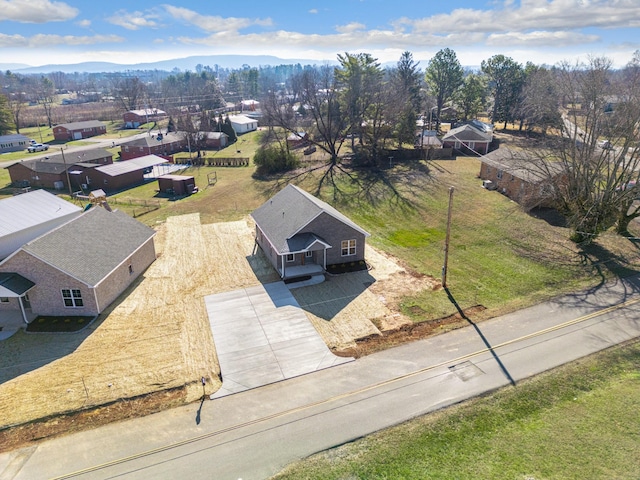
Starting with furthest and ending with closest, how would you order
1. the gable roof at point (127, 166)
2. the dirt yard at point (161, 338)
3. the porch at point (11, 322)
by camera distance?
the gable roof at point (127, 166) → the porch at point (11, 322) → the dirt yard at point (161, 338)

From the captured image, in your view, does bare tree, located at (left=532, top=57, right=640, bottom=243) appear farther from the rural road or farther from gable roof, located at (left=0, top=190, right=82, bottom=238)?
gable roof, located at (left=0, top=190, right=82, bottom=238)

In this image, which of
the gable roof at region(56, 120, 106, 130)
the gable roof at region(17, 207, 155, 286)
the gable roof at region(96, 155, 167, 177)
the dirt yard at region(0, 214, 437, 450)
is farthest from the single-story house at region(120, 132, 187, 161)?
the dirt yard at region(0, 214, 437, 450)

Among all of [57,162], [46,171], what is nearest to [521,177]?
[57,162]

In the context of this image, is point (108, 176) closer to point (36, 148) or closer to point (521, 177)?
point (36, 148)

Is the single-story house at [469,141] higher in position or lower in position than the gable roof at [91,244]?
higher

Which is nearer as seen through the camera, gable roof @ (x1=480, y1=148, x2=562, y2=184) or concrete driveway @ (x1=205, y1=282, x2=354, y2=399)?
concrete driveway @ (x1=205, y1=282, x2=354, y2=399)

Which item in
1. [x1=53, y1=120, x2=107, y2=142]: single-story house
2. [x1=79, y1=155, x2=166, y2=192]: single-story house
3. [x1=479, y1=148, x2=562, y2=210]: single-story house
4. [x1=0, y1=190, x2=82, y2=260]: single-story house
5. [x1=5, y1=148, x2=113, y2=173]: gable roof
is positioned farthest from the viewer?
[x1=53, y1=120, x2=107, y2=142]: single-story house

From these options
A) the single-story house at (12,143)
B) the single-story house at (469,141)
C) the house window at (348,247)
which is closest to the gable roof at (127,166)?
the house window at (348,247)

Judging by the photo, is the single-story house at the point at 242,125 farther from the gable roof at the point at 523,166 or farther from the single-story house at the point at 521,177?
the gable roof at the point at 523,166
